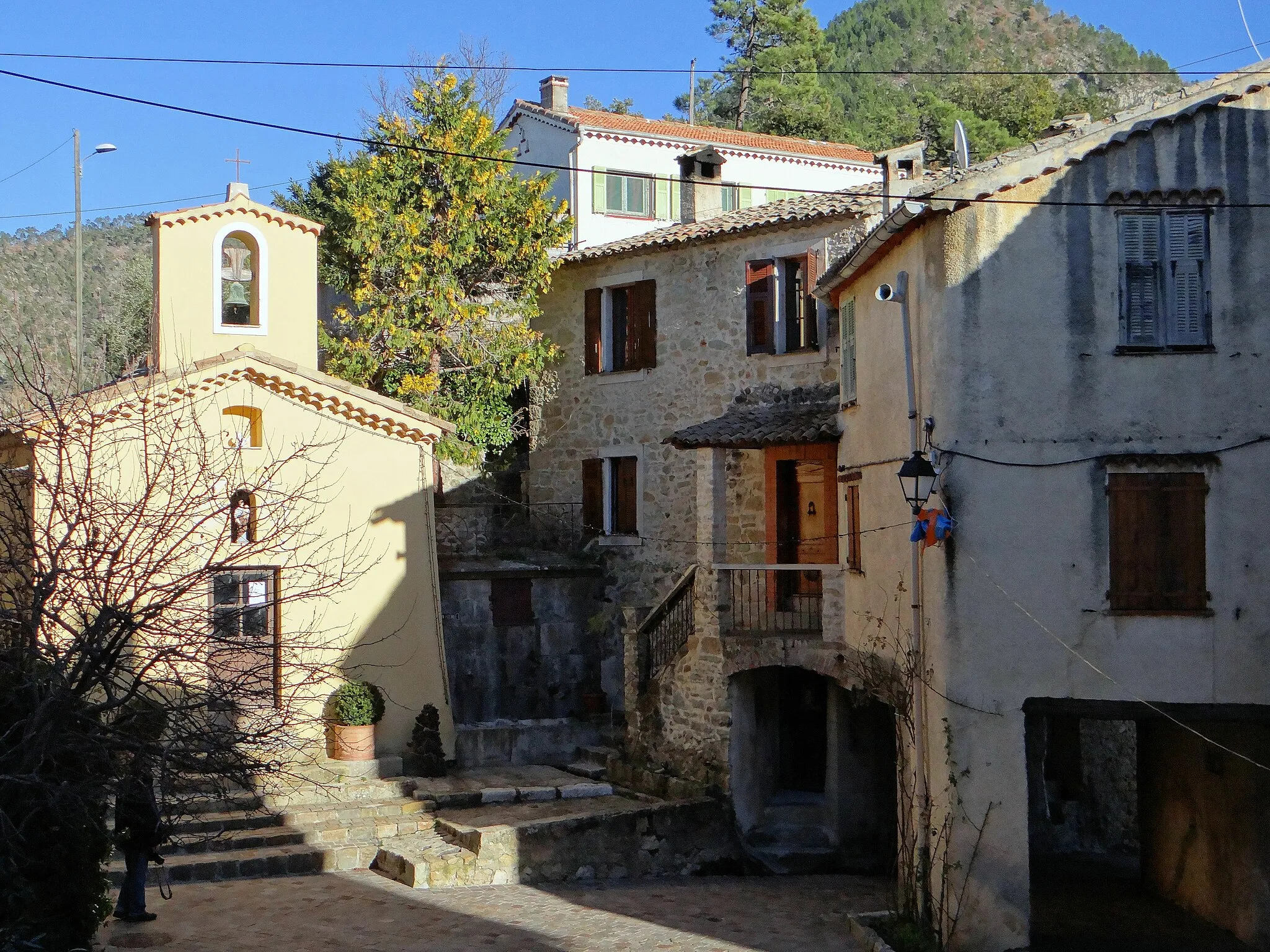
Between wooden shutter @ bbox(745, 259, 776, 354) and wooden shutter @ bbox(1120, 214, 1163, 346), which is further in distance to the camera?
wooden shutter @ bbox(745, 259, 776, 354)

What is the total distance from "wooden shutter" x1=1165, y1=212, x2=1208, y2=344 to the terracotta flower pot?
11061mm

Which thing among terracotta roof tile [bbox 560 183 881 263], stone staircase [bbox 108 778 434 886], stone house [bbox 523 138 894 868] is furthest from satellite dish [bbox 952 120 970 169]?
stone staircase [bbox 108 778 434 886]

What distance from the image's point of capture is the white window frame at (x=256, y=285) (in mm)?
18422

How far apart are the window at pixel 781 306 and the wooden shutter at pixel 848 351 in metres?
2.72

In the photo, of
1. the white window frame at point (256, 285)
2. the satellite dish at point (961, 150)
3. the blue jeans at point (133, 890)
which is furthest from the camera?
the white window frame at point (256, 285)

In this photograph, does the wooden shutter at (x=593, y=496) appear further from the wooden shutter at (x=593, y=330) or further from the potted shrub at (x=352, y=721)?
the potted shrub at (x=352, y=721)

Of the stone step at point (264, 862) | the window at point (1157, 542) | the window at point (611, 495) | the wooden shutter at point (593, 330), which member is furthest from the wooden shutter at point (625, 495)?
the window at point (1157, 542)

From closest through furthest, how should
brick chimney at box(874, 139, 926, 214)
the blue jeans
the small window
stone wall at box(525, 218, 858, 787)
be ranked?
the blue jeans
the small window
stone wall at box(525, 218, 858, 787)
brick chimney at box(874, 139, 926, 214)

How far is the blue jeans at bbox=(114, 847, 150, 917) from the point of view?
39.6ft

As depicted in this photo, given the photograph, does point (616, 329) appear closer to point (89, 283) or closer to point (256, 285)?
point (256, 285)

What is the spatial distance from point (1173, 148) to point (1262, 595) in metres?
4.33

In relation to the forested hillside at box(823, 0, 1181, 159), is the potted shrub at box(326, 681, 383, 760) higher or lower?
lower

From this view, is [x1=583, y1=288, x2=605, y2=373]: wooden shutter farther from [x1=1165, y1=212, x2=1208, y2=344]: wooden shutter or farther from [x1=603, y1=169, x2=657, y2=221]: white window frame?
[x1=1165, y1=212, x2=1208, y2=344]: wooden shutter

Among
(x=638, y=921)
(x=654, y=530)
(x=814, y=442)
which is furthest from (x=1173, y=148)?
(x=654, y=530)
